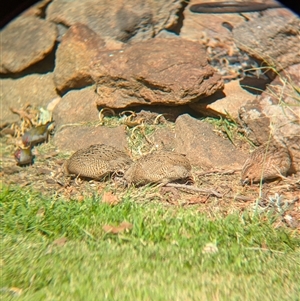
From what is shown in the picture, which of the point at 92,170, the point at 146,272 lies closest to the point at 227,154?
the point at 92,170

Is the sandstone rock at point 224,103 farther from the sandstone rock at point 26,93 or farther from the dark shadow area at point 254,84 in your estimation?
the sandstone rock at point 26,93

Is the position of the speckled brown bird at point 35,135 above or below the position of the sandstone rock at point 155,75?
below

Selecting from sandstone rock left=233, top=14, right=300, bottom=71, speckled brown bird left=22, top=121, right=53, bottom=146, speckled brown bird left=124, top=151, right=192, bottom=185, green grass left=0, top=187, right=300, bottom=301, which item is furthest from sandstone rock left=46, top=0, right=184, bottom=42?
green grass left=0, top=187, right=300, bottom=301

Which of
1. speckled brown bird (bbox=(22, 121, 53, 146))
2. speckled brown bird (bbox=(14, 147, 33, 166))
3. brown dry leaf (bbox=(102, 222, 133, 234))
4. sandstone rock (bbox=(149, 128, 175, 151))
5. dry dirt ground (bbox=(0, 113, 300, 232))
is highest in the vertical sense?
brown dry leaf (bbox=(102, 222, 133, 234))

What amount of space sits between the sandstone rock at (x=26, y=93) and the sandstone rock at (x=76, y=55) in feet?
0.94

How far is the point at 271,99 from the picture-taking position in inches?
243

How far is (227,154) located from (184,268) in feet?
6.76

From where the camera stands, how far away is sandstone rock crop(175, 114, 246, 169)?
6.05 metres

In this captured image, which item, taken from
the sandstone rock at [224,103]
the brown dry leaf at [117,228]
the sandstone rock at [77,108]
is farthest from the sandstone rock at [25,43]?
the brown dry leaf at [117,228]

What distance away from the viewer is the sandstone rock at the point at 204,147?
6.05 m

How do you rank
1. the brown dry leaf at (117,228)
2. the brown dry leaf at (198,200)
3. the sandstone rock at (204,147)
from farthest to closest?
the sandstone rock at (204,147) → the brown dry leaf at (198,200) → the brown dry leaf at (117,228)

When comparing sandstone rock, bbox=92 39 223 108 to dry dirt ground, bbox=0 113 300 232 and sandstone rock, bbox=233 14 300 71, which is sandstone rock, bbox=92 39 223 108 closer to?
sandstone rock, bbox=233 14 300 71

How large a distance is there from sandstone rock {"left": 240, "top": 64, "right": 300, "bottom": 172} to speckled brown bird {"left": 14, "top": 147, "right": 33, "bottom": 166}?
2126mm

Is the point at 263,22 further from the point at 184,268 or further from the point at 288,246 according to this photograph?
the point at 184,268
